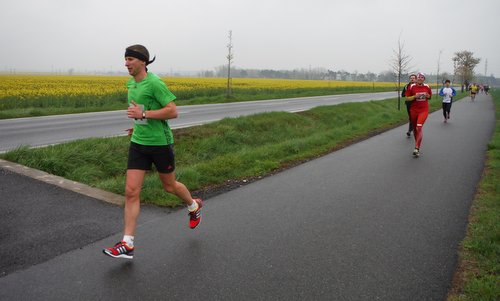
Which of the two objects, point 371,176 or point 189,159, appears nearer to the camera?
point 371,176

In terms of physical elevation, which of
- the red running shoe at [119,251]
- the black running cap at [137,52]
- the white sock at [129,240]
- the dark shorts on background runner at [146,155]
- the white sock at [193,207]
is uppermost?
the black running cap at [137,52]

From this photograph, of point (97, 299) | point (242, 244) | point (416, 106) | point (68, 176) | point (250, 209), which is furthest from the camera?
point (416, 106)

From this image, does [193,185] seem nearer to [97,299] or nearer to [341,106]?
[97,299]

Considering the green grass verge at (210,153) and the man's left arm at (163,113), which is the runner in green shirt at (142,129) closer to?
the man's left arm at (163,113)

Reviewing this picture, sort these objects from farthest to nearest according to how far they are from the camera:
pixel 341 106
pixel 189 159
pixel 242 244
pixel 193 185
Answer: pixel 341 106 < pixel 189 159 < pixel 193 185 < pixel 242 244

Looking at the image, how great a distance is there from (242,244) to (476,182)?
4.74 m

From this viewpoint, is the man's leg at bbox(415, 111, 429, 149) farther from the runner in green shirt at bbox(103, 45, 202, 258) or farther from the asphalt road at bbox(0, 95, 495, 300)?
the runner in green shirt at bbox(103, 45, 202, 258)

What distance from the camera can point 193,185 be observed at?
6.07 meters

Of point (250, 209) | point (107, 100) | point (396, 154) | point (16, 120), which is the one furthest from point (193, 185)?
point (107, 100)

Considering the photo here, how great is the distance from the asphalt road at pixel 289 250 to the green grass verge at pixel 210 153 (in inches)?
31.8

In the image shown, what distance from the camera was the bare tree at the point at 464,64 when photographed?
60438 mm

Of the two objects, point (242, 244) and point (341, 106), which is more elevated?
point (341, 106)

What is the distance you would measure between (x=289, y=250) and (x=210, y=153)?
5776mm

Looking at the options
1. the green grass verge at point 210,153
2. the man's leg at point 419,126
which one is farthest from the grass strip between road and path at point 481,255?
the green grass verge at point 210,153
